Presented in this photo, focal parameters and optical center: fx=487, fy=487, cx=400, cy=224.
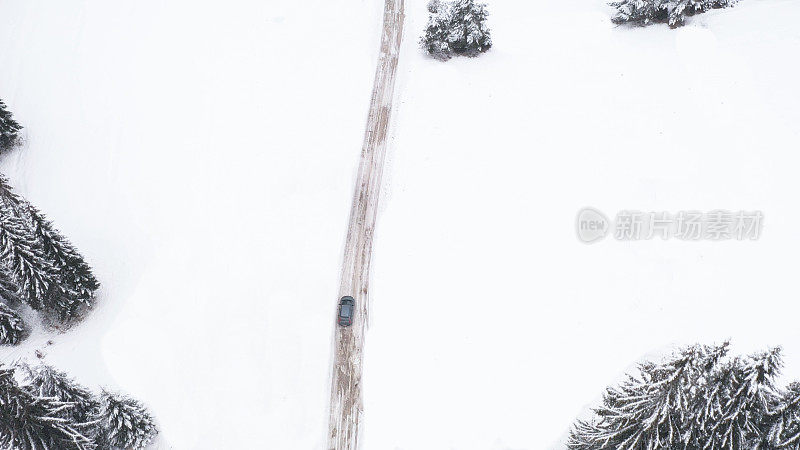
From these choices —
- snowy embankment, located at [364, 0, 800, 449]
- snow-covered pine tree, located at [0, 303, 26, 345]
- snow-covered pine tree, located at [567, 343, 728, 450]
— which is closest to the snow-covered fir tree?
snow-covered pine tree, located at [0, 303, 26, 345]

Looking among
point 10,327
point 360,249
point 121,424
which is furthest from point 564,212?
point 10,327

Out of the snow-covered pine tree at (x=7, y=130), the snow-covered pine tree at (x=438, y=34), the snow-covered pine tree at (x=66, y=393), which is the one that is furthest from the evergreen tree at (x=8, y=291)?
the snow-covered pine tree at (x=438, y=34)

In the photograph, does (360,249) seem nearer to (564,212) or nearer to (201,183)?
(201,183)

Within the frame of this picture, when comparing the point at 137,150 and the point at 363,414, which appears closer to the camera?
the point at 363,414

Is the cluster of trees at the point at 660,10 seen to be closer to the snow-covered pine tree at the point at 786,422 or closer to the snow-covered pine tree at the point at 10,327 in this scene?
the snow-covered pine tree at the point at 786,422

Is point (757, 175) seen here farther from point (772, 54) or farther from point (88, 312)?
point (88, 312)

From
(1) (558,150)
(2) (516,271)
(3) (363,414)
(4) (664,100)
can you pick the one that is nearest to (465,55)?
(1) (558,150)
